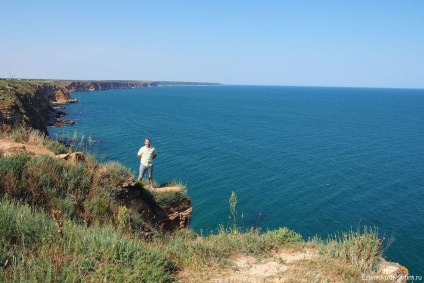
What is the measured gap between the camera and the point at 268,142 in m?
51.7

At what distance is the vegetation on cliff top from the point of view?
14.3 ft

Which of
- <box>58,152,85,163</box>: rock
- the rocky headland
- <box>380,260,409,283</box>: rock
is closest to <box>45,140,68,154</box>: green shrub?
the rocky headland

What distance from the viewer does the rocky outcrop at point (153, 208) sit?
406 inches

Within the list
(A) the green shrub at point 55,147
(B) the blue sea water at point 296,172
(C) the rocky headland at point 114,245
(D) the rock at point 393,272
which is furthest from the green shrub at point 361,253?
(B) the blue sea water at point 296,172

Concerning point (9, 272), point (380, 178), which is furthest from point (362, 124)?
point (9, 272)

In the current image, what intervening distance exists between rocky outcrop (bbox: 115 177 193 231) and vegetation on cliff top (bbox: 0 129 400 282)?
0.73 metres

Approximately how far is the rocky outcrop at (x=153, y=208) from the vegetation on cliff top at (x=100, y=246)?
73 centimetres

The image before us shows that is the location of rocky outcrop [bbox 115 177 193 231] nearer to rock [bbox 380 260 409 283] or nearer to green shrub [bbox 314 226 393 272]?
green shrub [bbox 314 226 393 272]

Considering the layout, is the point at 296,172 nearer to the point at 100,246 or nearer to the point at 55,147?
the point at 55,147

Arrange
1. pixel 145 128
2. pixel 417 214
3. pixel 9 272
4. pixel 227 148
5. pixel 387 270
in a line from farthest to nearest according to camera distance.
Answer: pixel 145 128, pixel 227 148, pixel 417 214, pixel 387 270, pixel 9 272

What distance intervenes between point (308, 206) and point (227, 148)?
21021 mm

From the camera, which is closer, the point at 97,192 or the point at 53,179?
the point at 53,179

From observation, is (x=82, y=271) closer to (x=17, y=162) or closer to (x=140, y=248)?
(x=140, y=248)

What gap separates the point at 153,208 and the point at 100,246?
7.17 meters
